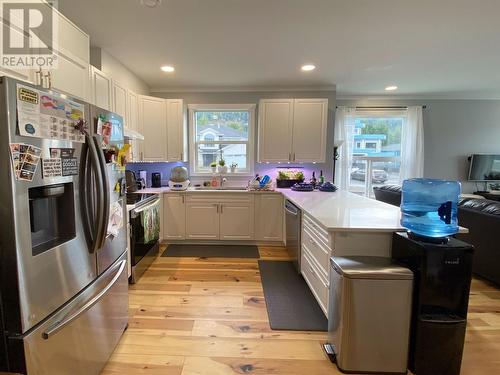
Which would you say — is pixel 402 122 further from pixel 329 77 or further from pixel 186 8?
pixel 186 8

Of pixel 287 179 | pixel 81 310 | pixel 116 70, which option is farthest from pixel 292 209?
pixel 116 70

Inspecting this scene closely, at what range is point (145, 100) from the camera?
3.85 m

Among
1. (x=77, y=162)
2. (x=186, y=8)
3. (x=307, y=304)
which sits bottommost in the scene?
(x=307, y=304)

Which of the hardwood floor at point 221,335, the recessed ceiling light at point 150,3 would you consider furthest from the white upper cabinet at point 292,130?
the recessed ceiling light at point 150,3

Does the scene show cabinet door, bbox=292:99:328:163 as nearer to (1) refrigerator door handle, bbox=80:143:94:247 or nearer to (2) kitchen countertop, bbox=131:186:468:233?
(2) kitchen countertop, bbox=131:186:468:233

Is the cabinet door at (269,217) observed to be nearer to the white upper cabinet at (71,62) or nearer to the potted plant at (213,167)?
the potted plant at (213,167)

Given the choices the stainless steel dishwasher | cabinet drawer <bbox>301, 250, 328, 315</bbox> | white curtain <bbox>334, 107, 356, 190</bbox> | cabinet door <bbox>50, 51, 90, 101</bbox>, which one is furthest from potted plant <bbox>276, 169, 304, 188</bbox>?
cabinet door <bbox>50, 51, 90, 101</bbox>

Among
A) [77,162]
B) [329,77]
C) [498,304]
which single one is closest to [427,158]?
[329,77]

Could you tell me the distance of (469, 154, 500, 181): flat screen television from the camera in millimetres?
5023

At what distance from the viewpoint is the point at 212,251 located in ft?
12.2

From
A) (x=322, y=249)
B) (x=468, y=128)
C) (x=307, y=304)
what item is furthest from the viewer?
(x=468, y=128)

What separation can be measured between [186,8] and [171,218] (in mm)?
2687

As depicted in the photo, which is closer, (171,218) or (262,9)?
(262,9)

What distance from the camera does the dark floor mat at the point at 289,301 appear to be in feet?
6.89
